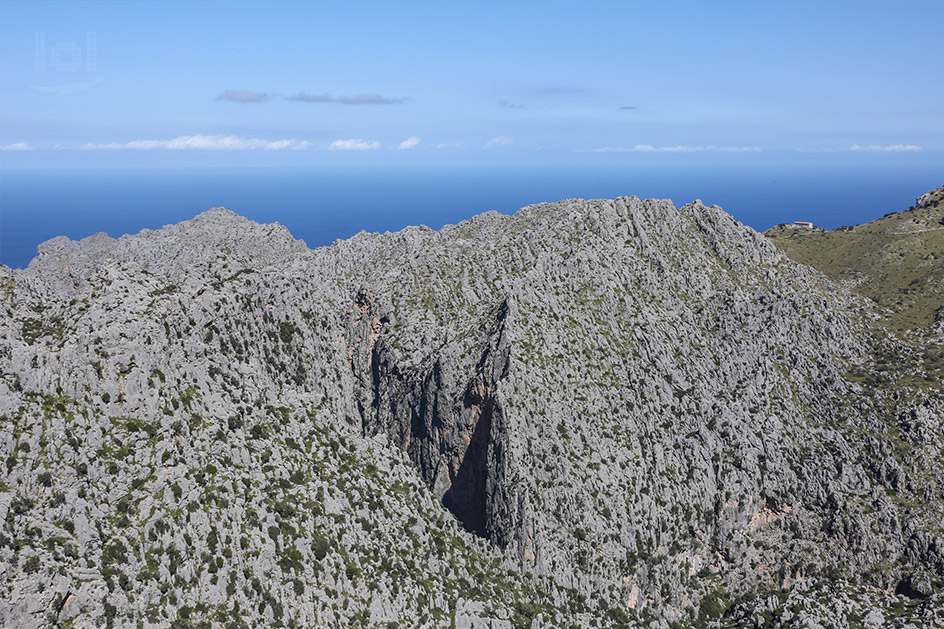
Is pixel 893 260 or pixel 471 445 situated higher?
pixel 893 260

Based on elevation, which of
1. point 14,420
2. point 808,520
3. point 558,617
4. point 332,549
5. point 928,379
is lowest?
point 558,617

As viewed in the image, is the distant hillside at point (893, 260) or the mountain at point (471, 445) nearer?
the mountain at point (471, 445)

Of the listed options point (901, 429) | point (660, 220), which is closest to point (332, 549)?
point (901, 429)

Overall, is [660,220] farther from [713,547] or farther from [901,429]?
[713,547]

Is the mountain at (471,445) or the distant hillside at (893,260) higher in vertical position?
the distant hillside at (893,260)

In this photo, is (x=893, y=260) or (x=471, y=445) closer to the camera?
(x=471, y=445)
